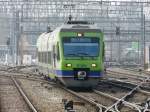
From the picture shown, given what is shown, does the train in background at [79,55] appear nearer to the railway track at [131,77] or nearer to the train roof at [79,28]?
the train roof at [79,28]

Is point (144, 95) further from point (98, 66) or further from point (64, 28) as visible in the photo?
point (64, 28)

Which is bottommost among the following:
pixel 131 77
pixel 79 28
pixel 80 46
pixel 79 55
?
pixel 131 77

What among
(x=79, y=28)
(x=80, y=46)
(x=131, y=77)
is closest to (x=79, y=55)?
(x=80, y=46)

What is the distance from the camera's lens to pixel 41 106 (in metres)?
16.4

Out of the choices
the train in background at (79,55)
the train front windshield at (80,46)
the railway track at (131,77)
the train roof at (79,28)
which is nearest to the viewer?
the train in background at (79,55)

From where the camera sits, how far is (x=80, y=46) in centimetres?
2277

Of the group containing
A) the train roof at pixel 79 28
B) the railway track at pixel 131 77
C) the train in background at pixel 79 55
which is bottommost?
the railway track at pixel 131 77

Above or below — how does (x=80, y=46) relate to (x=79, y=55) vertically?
above

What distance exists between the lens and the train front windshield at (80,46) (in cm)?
2272

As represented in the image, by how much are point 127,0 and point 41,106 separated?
58669mm

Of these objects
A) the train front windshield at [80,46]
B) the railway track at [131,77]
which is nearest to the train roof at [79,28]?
the train front windshield at [80,46]

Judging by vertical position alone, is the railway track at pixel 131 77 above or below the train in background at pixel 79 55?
below

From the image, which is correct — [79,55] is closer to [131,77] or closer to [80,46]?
[80,46]

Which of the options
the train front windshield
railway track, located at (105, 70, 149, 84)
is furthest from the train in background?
railway track, located at (105, 70, 149, 84)
